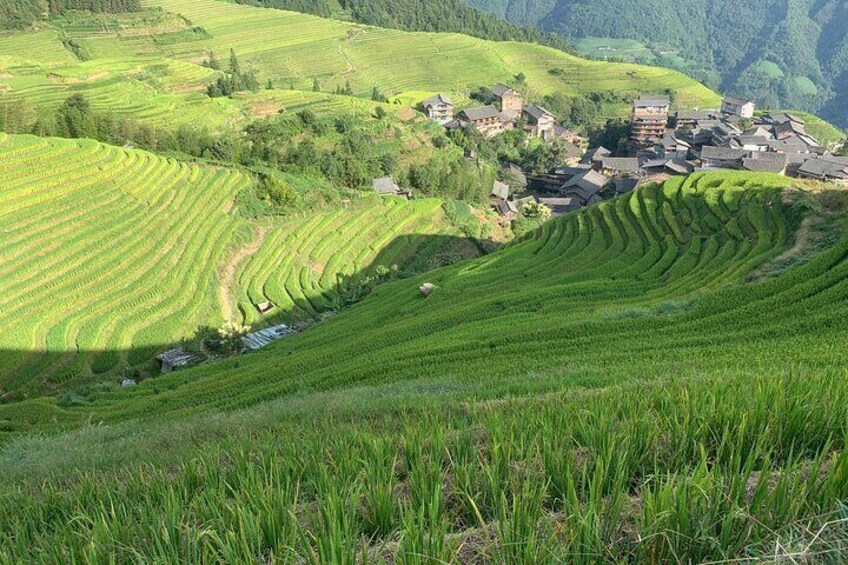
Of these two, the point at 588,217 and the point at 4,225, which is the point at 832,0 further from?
the point at 4,225

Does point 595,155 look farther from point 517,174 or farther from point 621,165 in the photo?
point 517,174

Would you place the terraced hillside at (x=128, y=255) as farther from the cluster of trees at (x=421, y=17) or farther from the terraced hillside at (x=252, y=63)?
the cluster of trees at (x=421, y=17)

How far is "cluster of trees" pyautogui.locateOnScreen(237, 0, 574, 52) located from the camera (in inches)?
4672

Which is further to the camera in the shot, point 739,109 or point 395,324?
point 739,109

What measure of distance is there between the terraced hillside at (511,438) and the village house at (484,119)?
54209 millimetres

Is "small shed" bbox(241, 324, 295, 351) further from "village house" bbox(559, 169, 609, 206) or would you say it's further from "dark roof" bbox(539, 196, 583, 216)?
"village house" bbox(559, 169, 609, 206)

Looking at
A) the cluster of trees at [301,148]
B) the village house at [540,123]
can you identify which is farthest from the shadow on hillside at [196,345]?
the village house at [540,123]

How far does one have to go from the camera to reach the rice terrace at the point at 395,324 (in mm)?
2699

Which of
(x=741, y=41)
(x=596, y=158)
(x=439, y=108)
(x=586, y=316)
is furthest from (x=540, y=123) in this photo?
(x=741, y=41)

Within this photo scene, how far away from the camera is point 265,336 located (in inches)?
969

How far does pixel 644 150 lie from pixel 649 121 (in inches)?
307

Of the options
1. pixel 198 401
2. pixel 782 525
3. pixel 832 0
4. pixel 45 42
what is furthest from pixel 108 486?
pixel 832 0

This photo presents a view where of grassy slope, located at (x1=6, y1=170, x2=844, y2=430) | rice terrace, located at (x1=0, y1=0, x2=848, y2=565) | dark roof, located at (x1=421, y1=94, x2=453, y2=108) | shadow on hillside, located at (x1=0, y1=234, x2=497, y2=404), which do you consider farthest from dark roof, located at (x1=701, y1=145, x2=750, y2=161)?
dark roof, located at (x1=421, y1=94, x2=453, y2=108)

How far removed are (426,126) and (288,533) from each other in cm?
6032
